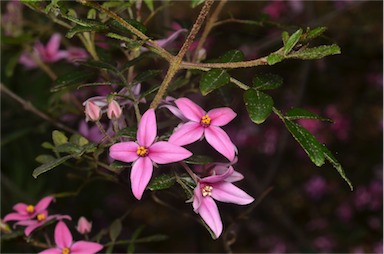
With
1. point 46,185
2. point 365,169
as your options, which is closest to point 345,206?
point 365,169

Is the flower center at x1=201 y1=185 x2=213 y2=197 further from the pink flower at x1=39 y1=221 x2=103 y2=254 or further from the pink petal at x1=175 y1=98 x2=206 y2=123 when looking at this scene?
the pink flower at x1=39 y1=221 x2=103 y2=254

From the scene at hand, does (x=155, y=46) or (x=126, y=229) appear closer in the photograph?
(x=155, y=46)

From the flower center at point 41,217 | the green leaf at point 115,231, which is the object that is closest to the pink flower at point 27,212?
the flower center at point 41,217

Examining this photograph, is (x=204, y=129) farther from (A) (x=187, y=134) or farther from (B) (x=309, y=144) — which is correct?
(B) (x=309, y=144)

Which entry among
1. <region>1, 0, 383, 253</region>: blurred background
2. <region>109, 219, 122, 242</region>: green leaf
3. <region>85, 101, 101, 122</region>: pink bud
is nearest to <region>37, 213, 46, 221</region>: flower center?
<region>109, 219, 122, 242</region>: green leaf

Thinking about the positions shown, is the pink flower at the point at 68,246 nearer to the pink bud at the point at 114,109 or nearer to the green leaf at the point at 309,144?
the pink bud at the point at 114,109

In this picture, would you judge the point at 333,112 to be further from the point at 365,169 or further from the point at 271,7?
the point at 271,7

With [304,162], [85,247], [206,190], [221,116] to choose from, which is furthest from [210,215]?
[304,162]
